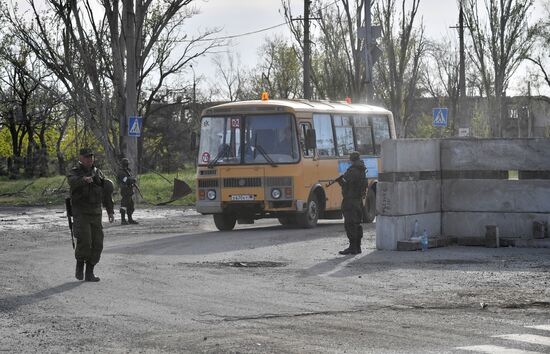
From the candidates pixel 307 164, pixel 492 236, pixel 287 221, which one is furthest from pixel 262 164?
pixel 492 236

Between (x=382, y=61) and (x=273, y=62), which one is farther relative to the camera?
(x=273, y=62)

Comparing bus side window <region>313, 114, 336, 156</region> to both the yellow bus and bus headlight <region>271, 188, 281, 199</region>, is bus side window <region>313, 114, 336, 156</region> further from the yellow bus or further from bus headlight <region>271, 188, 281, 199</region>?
bus headlight <region>271, 188, 281, 199</region>

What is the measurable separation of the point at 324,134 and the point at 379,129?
3.32 meters

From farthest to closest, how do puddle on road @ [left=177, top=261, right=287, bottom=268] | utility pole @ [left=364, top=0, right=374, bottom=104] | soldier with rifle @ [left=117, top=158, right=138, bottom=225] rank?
utility pole @ [left=364, top=0, right=374, bottom=104] → soldier with rifle @ [left=117, top=158, right=138, bottom=225] → puddle on road @ [left=177, top=261, right=287, bottom=268]

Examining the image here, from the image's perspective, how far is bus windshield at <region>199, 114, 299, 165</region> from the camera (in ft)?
82.0

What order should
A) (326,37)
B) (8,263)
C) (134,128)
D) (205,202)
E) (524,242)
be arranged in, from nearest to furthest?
1. (8,263)
2. (524,242)
3. (205,202)
4. (134,128)
5. (326,37)

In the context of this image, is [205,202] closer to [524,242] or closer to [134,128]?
[524,242]

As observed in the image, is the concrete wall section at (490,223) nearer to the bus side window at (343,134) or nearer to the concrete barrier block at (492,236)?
the concrete barrier block at (492,236)

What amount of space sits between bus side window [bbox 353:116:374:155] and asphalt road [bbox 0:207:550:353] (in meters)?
6.66

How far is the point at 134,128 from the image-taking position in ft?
118

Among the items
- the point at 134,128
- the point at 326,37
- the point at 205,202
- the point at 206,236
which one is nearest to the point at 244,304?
the point at 206,236

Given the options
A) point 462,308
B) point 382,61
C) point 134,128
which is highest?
point 382,61

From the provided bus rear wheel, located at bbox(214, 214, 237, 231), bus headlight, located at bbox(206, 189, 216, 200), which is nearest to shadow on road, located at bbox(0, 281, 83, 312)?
bus headlight, located at bbox(206, 189, 216, 200)

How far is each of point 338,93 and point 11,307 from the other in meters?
38.0
